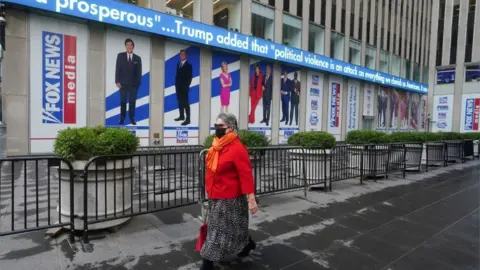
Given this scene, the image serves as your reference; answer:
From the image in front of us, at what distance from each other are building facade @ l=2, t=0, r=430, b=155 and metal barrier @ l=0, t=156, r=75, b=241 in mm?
4632

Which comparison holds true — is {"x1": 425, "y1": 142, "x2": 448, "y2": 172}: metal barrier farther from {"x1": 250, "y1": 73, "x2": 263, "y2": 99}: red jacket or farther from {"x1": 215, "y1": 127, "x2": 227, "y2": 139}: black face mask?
{"x1": 215, "y1": 127, "x2": 227, "y2": 139}: black face mask

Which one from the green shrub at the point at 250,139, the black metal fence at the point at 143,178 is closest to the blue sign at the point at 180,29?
the black metal fence at the point at 143,178

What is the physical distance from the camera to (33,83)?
10461 millimetres

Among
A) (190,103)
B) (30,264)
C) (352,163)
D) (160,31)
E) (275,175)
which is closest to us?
(30,264)

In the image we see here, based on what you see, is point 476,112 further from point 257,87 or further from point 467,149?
point 257,87

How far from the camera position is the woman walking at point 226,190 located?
3182 mm

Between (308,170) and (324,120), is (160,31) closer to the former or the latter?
(308,170)

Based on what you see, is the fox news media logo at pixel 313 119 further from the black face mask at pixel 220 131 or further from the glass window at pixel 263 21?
the black face mask at pixel 220 131

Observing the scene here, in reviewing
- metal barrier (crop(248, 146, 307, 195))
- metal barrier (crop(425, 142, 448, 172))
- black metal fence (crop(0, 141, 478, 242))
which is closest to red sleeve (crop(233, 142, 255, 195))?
black metal fence (crop(0, 141, 478, 242))

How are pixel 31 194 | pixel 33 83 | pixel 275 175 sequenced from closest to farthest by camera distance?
pixel 31 194, pixel 275 175, pixel 33 83

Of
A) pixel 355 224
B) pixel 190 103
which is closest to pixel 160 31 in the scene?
pixel 190 103

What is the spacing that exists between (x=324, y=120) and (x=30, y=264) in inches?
801

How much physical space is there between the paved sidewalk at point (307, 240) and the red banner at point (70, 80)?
315 inches

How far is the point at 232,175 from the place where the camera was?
323 cm
